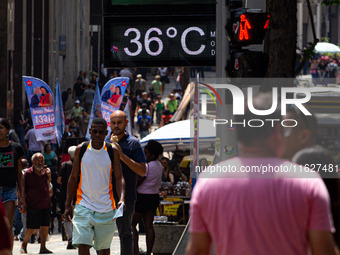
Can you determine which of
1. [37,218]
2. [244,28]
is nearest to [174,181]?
[37,218]

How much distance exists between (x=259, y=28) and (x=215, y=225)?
18.7 ft

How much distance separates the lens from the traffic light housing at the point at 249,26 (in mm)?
9852

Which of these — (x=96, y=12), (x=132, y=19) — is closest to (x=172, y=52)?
(x=132, y=19)

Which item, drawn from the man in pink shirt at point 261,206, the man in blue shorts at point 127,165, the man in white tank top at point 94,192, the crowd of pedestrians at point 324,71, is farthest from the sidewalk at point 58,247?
the crowd of pedestrians at point 324,71

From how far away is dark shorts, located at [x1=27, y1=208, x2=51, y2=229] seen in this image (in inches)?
550

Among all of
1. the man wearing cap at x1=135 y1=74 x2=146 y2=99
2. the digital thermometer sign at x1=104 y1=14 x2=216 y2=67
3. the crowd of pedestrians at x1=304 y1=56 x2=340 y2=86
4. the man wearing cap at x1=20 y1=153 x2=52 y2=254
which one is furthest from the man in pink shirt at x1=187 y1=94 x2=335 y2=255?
the crowd of pedestrians at x1=304 y1=56 x2=340 y2=86

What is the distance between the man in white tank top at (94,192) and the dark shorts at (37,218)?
5.18 meters

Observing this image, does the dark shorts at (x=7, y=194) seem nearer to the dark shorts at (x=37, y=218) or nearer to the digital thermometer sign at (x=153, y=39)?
the digital thermometer sign at (x=153, y=39)

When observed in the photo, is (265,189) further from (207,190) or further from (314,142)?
(314,142)

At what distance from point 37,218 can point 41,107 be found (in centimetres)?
693

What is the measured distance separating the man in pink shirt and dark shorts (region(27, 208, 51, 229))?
32.1 feet

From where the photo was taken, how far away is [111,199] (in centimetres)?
891

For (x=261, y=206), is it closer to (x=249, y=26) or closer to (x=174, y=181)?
(x=249, y=26)

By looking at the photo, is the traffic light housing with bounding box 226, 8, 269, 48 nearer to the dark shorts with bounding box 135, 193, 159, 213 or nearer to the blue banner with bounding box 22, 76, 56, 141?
the dark shorts with bounding box 135, 193, 159, 213
